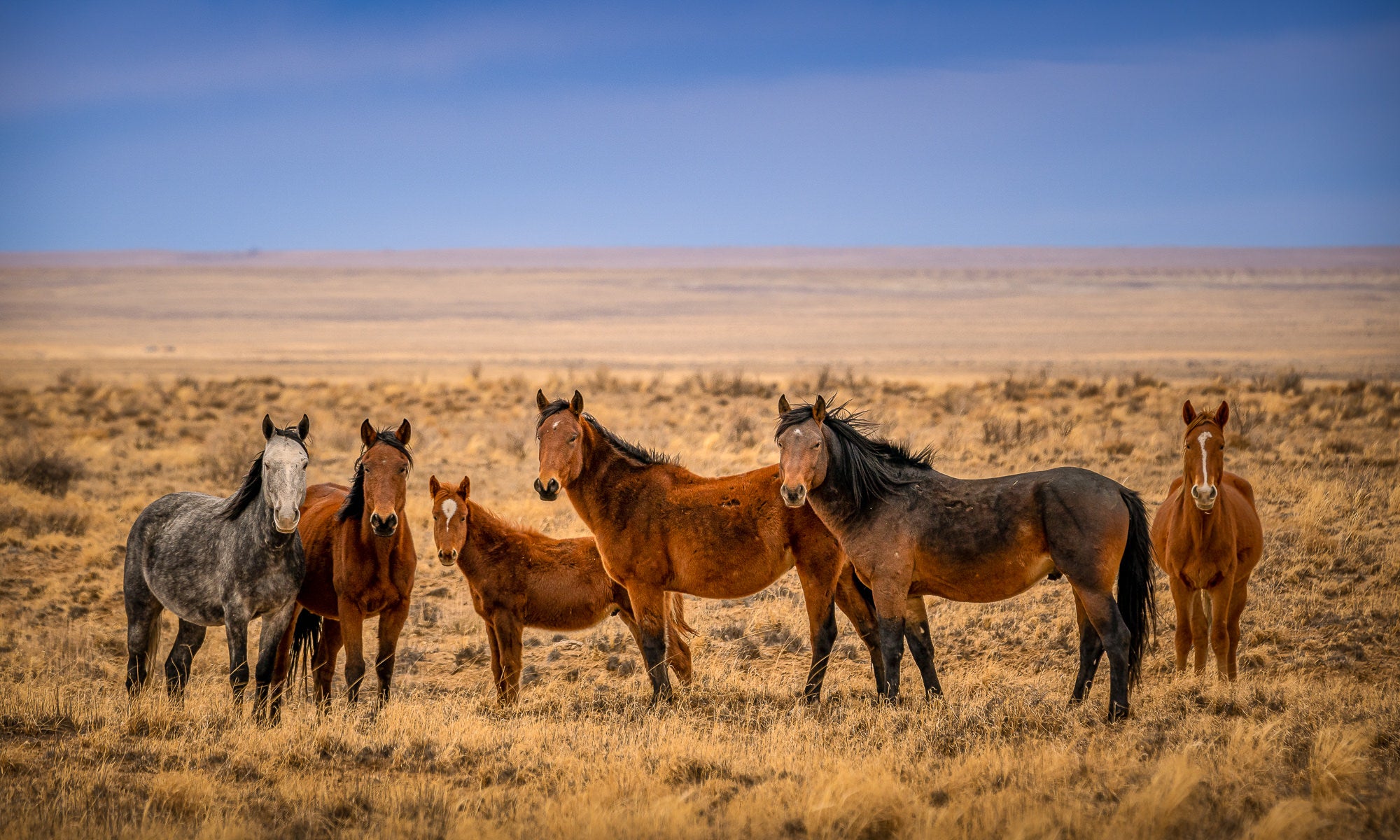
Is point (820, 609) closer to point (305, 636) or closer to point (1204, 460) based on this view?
point (1204, 460)

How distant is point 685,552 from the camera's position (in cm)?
769

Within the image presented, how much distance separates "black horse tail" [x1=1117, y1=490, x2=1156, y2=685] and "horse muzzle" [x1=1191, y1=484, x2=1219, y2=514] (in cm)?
54

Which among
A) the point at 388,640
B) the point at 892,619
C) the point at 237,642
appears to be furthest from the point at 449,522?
the point at 892,619

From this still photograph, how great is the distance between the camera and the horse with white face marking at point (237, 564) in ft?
22.6

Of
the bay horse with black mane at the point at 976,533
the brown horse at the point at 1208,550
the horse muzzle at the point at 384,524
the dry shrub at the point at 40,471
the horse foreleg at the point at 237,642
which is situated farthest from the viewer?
the dry shrub at the point at 40,471

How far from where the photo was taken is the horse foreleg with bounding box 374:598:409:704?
24.2 ft

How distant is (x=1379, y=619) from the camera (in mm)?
8852

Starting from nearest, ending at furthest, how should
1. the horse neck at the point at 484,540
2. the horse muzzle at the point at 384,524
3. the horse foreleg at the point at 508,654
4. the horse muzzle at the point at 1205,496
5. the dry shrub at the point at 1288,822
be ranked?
the dry shrub at the point at 1288,822 < the horse muzzle at the point at 384,524 < the horse muzzle at the point at 1205,496 < the horse foreleg at the point at 508,654 < the horse neck at the point at 484,540

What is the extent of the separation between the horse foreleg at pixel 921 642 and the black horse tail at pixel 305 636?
4349mm

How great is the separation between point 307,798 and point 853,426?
4.22m

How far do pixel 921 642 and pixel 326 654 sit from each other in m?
4.40

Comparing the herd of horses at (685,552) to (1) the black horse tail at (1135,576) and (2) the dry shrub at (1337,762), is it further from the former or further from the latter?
(2) the dry shrub at (1337,762)

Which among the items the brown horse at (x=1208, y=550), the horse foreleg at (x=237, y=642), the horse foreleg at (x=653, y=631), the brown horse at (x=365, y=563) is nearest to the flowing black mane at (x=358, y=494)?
the brown horse at (x=365, y=563)

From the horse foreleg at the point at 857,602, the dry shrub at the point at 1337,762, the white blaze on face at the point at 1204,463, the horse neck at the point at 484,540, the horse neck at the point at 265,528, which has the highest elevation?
the white blaze on face at the point at 1204,463
